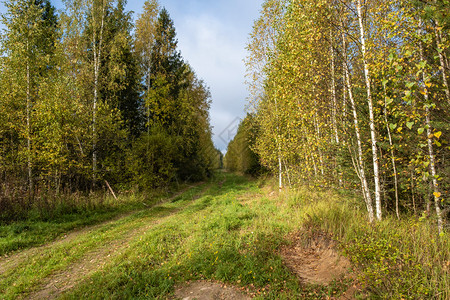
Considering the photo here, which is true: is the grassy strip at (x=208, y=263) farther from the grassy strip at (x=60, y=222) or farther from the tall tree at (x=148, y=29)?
the tall tree at (x=148, y=29)

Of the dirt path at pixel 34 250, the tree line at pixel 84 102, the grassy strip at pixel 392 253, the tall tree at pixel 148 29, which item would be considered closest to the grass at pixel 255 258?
the grassy strip at pixel 392 253

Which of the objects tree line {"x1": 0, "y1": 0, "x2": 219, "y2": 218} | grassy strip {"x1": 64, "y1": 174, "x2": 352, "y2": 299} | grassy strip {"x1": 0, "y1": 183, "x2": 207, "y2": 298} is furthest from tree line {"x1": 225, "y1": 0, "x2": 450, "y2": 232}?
tree line {"x1": 0, "y1": 0, "x2": 219, "y2": 218}

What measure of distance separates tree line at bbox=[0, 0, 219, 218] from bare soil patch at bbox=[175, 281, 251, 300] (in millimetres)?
8730

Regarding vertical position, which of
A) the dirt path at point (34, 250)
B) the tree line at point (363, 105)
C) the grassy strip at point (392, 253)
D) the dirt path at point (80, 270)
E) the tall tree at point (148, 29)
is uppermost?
the tall tree at point (148, 29)

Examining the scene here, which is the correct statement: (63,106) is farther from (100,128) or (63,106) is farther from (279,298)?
(279,298)

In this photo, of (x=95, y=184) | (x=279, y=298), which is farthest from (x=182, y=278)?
(x=95, y=184)

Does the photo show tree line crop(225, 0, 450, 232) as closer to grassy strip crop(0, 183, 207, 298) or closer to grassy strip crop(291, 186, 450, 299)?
grassy strip crop(291, 186, 450, 299)

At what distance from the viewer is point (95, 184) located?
41.9ft

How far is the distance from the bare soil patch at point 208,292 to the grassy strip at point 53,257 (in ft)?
10.5

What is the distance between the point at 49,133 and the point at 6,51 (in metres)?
4.70

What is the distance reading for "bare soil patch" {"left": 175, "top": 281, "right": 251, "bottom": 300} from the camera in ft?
12.4

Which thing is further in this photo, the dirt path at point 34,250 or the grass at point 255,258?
the dirt path at point 34,250

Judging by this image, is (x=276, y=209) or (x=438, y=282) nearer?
Result: (x=438, y=282)

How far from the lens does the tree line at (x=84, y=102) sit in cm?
1031
